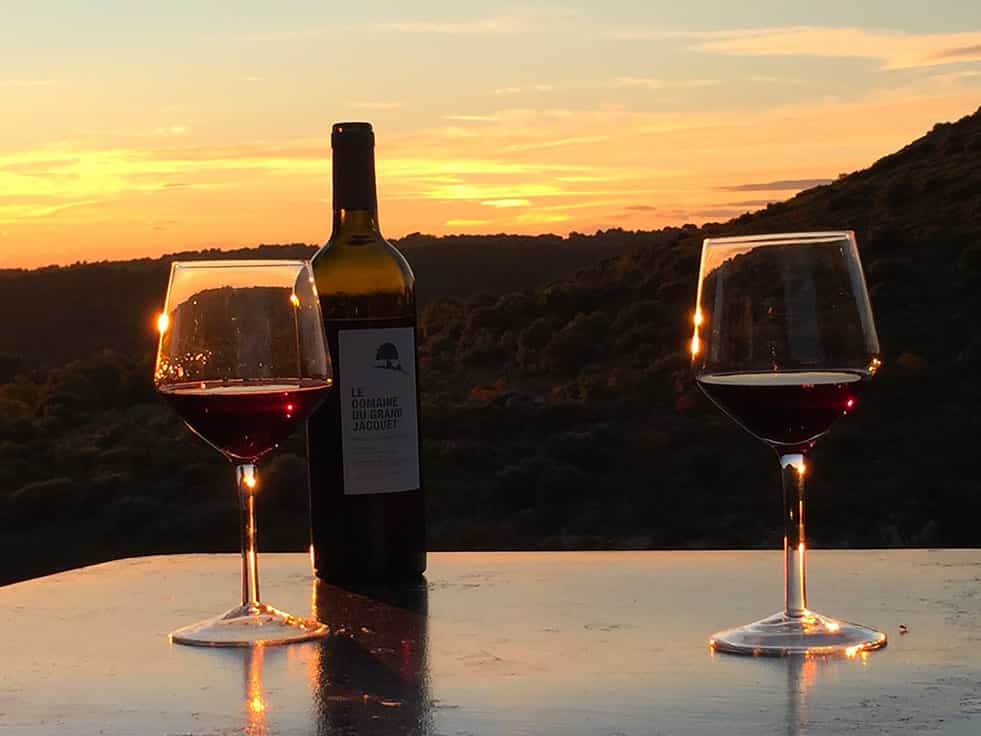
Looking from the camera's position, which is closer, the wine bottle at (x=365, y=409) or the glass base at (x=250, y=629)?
the glass base at (x=250, y=629)

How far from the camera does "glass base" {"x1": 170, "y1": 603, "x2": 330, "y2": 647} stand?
1733 millimetres

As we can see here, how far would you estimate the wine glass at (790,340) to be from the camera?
1.66m

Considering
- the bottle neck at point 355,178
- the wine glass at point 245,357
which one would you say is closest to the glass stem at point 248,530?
the wine glass at point 245,357

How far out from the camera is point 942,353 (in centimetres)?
2442

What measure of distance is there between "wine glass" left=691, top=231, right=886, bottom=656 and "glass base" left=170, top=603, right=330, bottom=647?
434 millimetres

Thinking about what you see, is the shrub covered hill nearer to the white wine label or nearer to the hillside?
the hillside

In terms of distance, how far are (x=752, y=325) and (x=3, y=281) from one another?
3844 centimetres

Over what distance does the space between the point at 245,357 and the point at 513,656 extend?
17.2 inches

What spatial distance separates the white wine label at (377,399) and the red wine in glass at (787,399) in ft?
1.56

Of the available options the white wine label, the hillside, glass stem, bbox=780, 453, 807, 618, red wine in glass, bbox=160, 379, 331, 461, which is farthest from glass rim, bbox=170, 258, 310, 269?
the hillside

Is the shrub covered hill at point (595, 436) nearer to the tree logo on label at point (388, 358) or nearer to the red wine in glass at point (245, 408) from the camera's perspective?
the tree logo on label at point (388, 358)

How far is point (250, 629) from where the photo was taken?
5.80 ft

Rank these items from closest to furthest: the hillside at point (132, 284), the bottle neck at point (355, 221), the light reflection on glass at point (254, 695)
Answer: the light reflection on glass at point (254, 695) < the bottle neck at point (355, 221) < the hillside at point (132, 284)

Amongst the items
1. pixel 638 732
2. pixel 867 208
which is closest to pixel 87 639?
pixel 638 732
